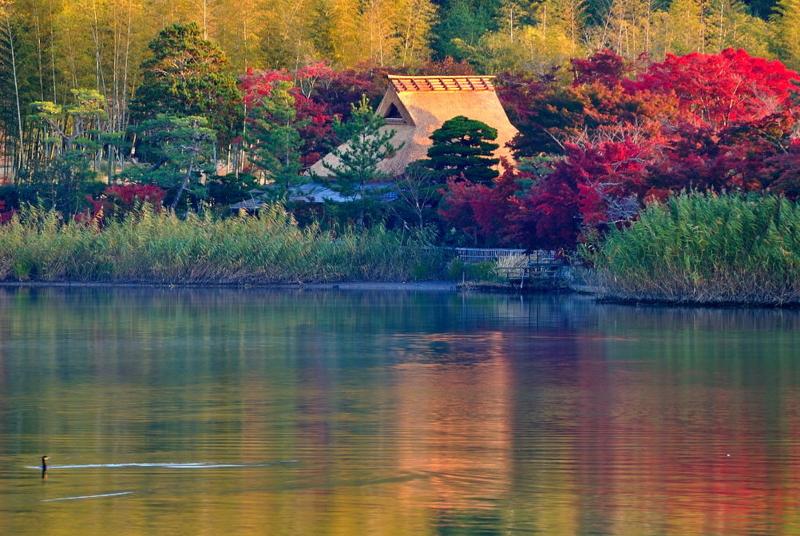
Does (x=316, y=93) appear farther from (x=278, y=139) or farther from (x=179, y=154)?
(x=179, y=154)

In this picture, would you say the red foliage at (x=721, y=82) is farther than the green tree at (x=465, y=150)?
Yes

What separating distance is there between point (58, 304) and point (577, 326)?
33.5 ft

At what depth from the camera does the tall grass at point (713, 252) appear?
910 inches

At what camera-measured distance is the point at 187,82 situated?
118 feet

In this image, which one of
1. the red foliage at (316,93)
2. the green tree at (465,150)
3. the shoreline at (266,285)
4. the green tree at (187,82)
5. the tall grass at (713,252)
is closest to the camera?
the tall grass at (713,252)

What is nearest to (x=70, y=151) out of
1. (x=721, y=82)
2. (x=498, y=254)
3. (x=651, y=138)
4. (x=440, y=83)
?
(x=440, y=83)

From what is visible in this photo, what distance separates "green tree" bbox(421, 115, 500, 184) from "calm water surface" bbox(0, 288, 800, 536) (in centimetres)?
1181

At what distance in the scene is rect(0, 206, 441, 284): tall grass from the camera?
100 ft

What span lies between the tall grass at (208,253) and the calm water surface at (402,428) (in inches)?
367

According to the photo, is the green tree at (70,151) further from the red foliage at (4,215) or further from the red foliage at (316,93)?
the red foliage at (316,93)

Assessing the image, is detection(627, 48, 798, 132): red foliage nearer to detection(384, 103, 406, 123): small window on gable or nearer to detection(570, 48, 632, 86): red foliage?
detection(570, 48, 632, 86): red foliage

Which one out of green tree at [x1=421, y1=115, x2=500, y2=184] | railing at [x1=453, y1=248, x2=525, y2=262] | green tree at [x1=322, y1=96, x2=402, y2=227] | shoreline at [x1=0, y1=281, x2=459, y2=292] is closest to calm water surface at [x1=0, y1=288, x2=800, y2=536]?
shoreline at [x1=0, y1=281, x2=459, y2=292]

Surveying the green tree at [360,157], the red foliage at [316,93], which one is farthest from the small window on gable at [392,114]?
the green tree at [360,157]

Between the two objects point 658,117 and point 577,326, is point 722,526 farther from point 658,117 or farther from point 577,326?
point 658,117
